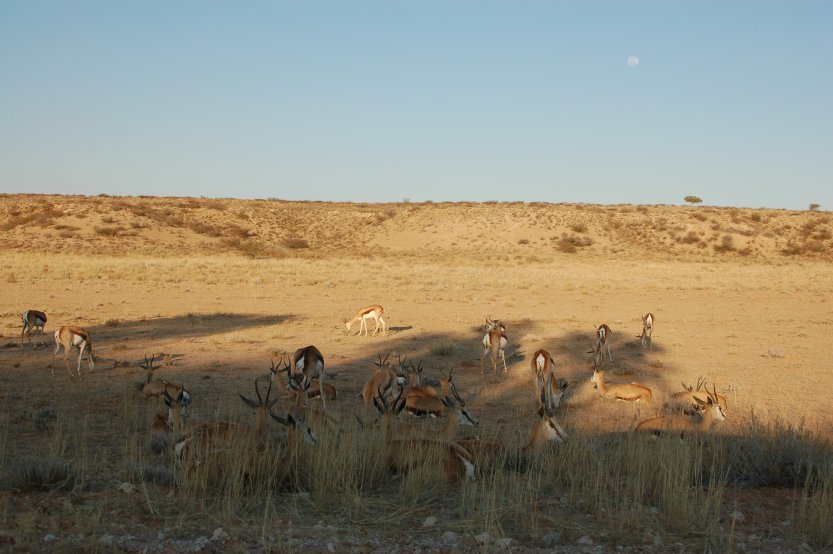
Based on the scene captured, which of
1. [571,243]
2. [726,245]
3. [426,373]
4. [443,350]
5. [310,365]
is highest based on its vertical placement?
[726,245]

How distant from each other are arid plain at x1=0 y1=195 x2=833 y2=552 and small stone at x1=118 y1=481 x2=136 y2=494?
0.05 metres

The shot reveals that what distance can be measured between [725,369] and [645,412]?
14.6ft

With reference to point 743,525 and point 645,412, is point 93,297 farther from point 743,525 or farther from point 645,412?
point 743,525

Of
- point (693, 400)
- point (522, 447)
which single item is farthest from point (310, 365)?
point (693, 400)

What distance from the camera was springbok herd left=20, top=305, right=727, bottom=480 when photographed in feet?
23.1

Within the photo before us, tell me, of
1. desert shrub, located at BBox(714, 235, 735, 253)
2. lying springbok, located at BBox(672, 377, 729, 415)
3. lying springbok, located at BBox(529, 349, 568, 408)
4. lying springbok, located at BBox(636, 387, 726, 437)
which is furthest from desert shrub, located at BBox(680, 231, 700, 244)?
lying springbok, located at BBox(636, 387, 726, 437)

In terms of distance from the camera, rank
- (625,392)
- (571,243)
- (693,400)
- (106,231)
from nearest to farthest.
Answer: (693,400) → (625,392) → (106,231) → (571,243)

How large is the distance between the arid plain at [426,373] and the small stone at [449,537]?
0.01 metres

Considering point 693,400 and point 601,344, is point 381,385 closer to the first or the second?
point 693,400

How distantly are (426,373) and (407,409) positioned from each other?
12.9ft

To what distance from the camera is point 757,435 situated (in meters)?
8.09

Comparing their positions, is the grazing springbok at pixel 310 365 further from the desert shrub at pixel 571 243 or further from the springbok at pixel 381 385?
the desert shrub at pixel 571 243

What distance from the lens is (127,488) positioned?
6.12 metres

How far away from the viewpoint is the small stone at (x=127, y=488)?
6.10 m
